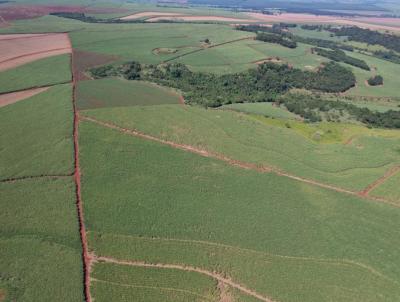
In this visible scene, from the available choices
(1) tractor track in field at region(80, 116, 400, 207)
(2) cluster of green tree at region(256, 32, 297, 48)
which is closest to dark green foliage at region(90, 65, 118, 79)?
(1) tractor track in field at region(80, 116, 400, 207)

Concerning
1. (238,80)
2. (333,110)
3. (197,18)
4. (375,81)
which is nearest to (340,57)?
(375,81)

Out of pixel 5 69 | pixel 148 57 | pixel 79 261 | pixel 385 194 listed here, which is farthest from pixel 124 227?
pixel 148 57

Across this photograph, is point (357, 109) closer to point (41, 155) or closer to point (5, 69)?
point (41, 155)

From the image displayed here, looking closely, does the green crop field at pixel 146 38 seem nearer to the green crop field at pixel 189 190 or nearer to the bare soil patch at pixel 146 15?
the green crop field at pixel 189 190

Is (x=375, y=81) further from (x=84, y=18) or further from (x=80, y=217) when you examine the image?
(x=84, y=18)

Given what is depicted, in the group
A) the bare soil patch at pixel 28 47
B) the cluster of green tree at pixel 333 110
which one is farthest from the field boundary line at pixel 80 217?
the cluster of green tree at pixel 333 110

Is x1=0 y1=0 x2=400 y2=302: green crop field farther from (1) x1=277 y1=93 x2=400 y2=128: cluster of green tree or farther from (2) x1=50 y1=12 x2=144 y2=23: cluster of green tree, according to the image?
(2) x1=50 y1=12 x2=144 y2=23: cluster of green tree
